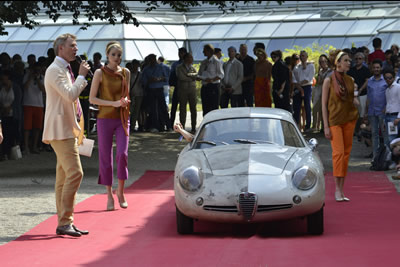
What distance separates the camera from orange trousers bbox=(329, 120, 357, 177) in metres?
11.9

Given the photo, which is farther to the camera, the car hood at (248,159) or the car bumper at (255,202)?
the car hood at (248,159)

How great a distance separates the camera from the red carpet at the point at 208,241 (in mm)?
7641

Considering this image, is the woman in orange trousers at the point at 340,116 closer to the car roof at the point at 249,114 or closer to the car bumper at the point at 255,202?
the car roof at the point at 249,114

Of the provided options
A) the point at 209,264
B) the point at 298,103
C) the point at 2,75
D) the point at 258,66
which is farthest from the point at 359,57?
the point at 209,264

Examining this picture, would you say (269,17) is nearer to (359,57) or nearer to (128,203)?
(359,57)

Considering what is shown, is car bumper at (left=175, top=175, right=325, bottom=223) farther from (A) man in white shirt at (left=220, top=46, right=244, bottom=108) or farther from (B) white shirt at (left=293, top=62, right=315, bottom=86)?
(B) white shirt at (left=293, top=62, right=315, bottom=86)

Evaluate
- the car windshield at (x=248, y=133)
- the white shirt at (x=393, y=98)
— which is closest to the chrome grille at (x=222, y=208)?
the car windshield at (x=248, y=133)

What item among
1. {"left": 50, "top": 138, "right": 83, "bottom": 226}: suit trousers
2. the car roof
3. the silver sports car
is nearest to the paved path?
{"left": 50, "top": 138, "right": 83, "bottom": 226}: suit trousers

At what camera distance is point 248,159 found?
952 cm

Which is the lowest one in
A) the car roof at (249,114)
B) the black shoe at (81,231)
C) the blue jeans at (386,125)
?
the black shoe at (81,231)

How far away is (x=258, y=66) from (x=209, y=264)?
42.8 feet

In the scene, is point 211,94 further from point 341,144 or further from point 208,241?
point 208,241

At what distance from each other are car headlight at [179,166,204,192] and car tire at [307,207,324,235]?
1.21 m

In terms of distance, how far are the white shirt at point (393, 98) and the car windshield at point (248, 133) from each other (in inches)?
220
